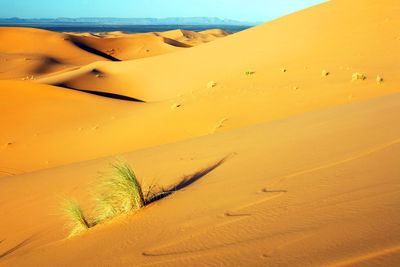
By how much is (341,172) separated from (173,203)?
6.19ft

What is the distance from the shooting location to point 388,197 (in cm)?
284

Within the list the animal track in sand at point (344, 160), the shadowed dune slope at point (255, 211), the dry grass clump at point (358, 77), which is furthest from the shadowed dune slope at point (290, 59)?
the animal track in sand at point (344, 160)

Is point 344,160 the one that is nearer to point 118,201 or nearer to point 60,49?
point 118,201

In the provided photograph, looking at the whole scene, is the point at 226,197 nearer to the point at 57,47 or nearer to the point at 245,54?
the point at 245,54

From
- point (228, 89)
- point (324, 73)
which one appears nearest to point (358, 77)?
point (324, 73)

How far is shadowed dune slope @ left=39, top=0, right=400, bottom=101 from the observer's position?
13.4m

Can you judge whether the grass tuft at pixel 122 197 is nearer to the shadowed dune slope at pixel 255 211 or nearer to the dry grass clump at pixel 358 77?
the shadowed dune slope at pixel 255 211

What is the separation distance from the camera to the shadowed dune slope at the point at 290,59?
527 inches

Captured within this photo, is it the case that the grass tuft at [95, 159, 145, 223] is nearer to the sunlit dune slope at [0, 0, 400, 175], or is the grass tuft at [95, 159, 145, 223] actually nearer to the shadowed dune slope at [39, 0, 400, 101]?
the sunlit dune slope at [0, 0, 400, 175]

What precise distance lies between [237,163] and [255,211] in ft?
6.43

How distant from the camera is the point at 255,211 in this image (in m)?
3.06

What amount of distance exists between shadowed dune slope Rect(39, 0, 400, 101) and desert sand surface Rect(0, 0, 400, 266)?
0.47 feet

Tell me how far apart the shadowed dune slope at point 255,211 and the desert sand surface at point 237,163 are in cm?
2

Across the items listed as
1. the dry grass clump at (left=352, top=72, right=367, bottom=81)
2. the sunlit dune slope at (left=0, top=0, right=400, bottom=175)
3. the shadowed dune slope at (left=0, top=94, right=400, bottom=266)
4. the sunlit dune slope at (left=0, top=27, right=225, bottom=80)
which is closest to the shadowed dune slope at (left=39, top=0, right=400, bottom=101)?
the sunlit dune slope at (left=0, top=0, right=400, bottom=175)
